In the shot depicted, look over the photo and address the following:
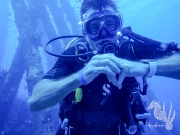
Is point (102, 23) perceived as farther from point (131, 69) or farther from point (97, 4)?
point (131, 69)

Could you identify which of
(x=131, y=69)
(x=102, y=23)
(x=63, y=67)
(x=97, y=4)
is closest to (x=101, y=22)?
(x=102, y=23)

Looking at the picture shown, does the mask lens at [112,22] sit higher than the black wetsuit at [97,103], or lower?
higher

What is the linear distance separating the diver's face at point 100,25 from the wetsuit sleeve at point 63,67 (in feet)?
1.24

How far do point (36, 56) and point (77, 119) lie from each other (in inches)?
410

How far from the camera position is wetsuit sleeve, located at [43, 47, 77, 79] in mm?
2661

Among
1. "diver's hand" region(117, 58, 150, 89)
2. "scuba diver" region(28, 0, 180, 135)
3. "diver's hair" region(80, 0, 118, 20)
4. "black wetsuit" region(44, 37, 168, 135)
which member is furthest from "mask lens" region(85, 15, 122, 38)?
"diver's hand" region(117, 58, 150, 89)

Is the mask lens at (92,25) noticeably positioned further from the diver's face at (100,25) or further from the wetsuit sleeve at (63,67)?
the wetsuit sleeve at (63,67)

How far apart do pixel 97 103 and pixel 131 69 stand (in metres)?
0.91

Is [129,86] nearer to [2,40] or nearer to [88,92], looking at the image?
[88,92]

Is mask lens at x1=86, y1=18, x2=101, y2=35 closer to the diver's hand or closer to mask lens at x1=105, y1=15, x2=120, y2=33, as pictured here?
mask lens at x1=105, y1=15, x2=120, y2=33

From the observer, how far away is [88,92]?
2.88m

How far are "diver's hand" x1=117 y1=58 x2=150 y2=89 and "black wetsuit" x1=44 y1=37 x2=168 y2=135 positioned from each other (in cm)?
55

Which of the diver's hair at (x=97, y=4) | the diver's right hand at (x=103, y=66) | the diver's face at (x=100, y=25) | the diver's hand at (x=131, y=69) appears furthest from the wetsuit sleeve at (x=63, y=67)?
the diver's hand at (x=131, y=69)

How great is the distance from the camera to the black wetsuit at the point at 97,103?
2814mm
